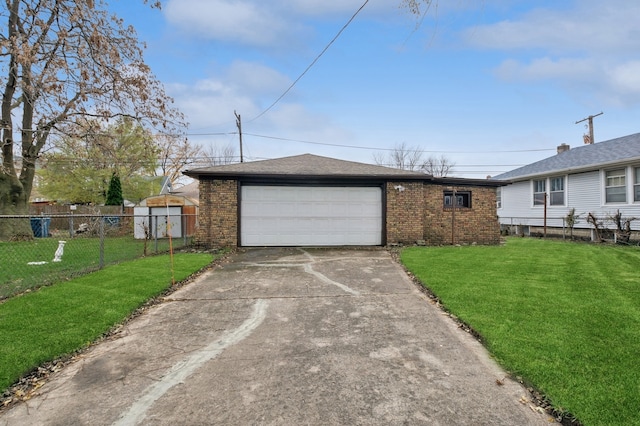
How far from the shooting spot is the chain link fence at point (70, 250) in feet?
20.7

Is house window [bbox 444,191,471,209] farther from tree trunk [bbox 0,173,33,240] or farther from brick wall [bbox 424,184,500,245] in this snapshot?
tree trunk [bbox 0,173,33,240]

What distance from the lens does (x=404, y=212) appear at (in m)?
11.5

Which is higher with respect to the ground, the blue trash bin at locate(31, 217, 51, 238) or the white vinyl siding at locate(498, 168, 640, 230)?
the white vinyl siding at locate(498, 168, 640, 230)

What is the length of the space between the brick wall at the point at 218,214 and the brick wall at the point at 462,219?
6791mm

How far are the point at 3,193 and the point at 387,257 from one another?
1572 cm

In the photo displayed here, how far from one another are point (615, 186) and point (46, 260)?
1995 cm

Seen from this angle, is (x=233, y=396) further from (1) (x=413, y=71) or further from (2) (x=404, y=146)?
(2) (x=404, y=146)

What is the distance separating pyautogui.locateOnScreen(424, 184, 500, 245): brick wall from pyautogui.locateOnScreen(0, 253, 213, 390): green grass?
8646mm

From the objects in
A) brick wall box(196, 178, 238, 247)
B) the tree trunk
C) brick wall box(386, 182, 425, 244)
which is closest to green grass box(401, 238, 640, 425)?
brick wall box(386, 182, 425, 244)

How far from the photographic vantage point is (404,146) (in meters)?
42.6

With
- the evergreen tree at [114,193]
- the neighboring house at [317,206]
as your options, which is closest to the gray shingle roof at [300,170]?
the neighboring house at [317,206]

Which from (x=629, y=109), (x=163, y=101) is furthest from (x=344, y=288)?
(x=629, y=109)

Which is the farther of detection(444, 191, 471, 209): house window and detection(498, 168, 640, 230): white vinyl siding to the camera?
detection(498, 168, 640, 230): white vinyl siding

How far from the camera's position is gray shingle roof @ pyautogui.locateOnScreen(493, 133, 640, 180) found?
1285 cm
